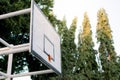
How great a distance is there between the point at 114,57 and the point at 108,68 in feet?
5.35

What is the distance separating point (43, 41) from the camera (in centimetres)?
644

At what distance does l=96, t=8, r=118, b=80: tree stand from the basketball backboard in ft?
54.2

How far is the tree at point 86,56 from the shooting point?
23663 millimetres

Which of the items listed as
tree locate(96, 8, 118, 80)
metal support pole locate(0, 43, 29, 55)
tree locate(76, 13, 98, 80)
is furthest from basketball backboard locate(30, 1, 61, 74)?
tree locate(96, 8, 118, 80)

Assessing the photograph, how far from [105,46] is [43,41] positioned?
19692mm

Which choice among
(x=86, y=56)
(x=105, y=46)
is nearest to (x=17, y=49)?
(x=86, y=56)

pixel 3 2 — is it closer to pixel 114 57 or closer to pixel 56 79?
pixel 56 79

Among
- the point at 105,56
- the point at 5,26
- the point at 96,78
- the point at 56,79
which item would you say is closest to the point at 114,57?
the point at 105,56

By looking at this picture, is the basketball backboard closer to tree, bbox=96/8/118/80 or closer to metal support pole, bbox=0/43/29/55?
metal support pole, bbox=0/43/29/55

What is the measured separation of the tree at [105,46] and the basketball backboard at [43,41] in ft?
54.2

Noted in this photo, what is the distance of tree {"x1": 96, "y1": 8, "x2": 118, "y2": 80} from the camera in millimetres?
23673

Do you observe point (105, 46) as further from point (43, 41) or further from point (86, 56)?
point (43, 41)

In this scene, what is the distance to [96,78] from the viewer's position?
2334 cm

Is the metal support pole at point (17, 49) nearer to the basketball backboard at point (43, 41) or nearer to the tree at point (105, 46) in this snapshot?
the basketball backboard at point (43, 41)
